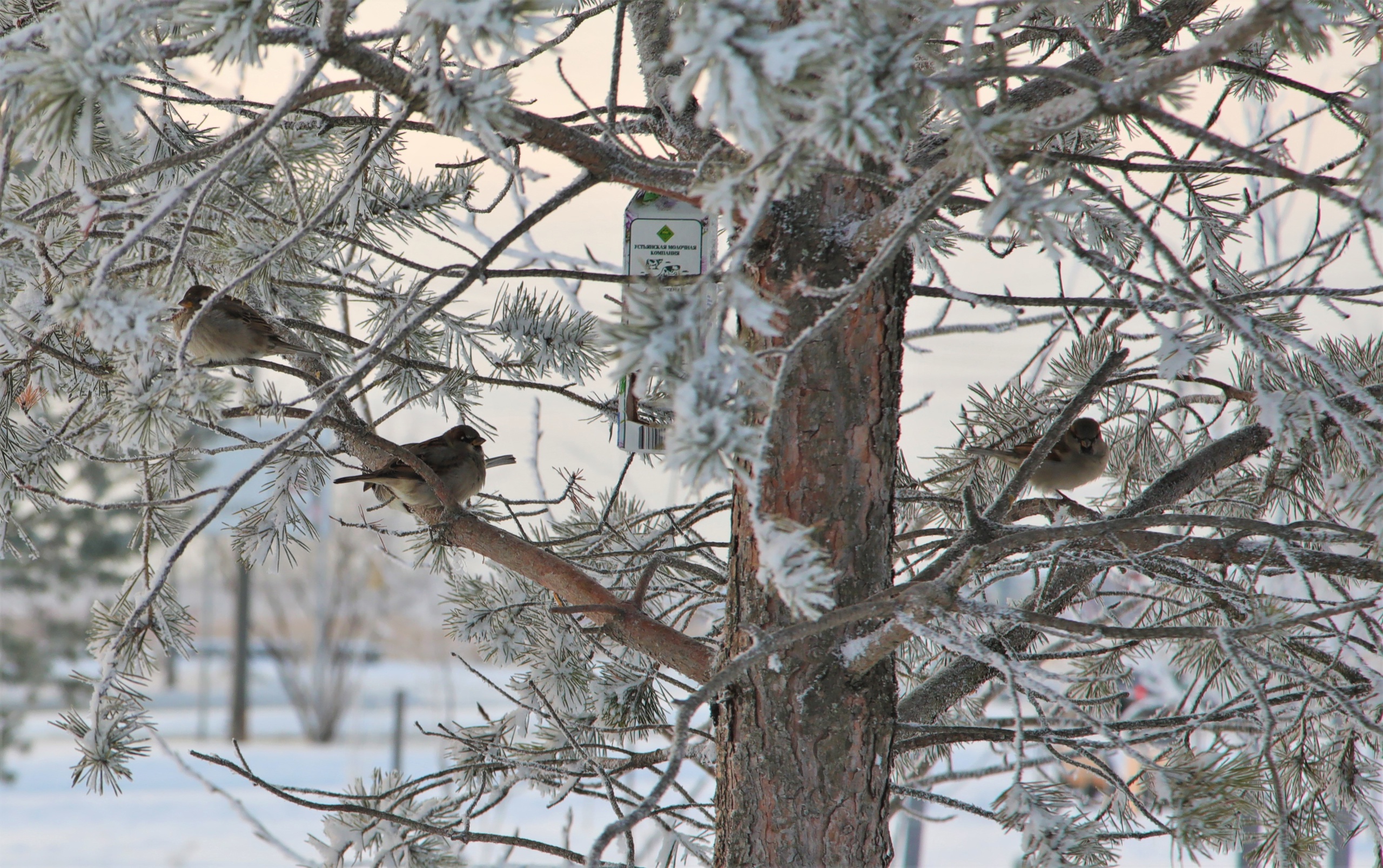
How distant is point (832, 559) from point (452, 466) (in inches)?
64.6

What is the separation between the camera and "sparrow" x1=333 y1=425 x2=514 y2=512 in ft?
7.63

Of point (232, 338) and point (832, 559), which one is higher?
point (232, 338)

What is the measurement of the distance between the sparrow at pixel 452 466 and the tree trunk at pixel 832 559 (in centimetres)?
110

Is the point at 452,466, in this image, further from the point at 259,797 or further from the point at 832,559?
the point at 259,797

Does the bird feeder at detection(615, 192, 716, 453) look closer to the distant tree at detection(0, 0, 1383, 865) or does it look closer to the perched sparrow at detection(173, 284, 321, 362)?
the distant tree at detection(0, 0, 1383, 865)

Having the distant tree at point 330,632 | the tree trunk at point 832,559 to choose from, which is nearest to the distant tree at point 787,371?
the tree trunk at point 832,559

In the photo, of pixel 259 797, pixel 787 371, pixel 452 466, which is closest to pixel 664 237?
pixel 787 371

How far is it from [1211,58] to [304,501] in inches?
74.2

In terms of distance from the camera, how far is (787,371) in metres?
0.76

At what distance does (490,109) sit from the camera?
2.77 feet

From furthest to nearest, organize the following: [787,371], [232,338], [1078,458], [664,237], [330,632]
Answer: [330,632]
[1078,458]
[232,338]
[664,237]
[787,371]

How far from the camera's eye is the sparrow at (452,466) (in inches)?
91.5

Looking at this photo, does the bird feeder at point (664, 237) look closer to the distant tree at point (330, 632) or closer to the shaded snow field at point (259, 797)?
the shaded snow field at point (259, 797)

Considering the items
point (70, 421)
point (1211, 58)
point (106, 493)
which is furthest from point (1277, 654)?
point (106, 493)
